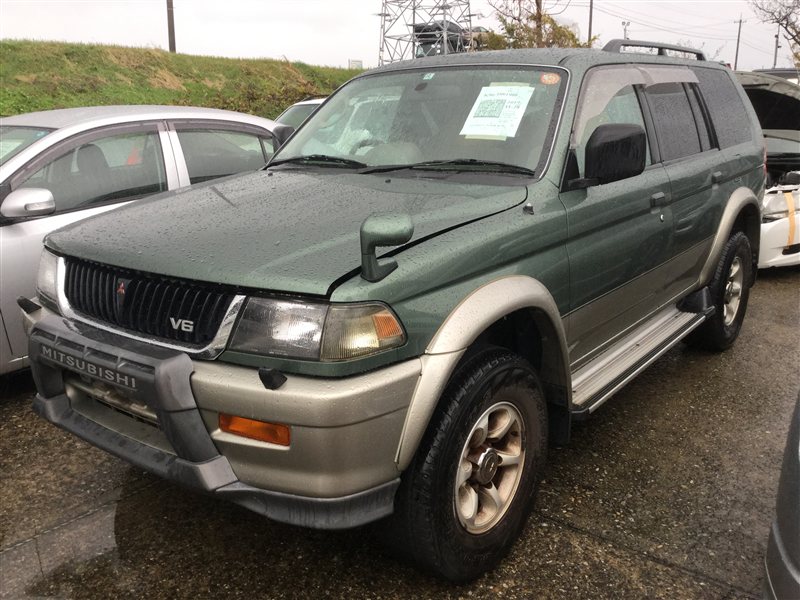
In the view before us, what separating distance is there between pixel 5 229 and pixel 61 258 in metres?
1.45

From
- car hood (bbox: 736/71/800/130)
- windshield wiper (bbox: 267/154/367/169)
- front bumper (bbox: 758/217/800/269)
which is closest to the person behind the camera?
windshield wiper (bbox: 267/154/367/169)

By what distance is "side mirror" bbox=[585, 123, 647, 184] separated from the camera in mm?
2736

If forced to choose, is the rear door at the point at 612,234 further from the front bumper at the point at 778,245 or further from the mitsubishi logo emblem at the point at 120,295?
the front bumper at the point at 778,245

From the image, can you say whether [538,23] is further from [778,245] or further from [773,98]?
[778,245]

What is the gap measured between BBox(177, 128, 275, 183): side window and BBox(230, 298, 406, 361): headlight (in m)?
2.88

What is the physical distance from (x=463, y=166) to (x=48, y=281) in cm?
170

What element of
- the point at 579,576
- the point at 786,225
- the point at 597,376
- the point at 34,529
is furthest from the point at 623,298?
the point at 786,225

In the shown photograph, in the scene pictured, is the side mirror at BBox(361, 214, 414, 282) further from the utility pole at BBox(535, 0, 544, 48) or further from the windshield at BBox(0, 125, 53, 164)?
the utility pole at BBox(535, 0, 544, 48)

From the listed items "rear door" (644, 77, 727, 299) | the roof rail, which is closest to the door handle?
"rear door" (644, 77, 727, 299)

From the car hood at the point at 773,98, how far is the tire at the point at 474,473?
6.25 metres

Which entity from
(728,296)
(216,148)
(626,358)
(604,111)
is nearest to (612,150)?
(604,111)

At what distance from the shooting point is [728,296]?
470cm

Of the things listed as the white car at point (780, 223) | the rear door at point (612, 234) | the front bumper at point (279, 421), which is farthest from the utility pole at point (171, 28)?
the front bumper at point (279, 421)

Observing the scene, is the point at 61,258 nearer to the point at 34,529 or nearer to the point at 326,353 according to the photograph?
the point at 34,529
